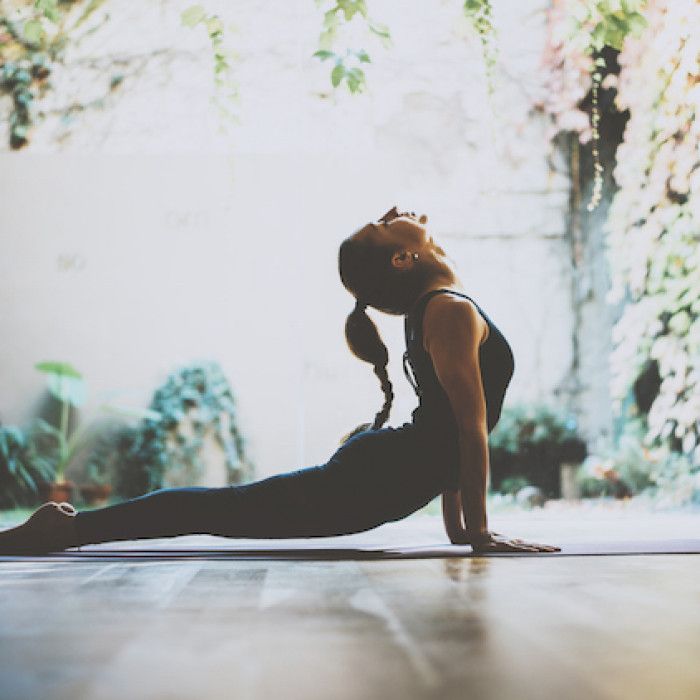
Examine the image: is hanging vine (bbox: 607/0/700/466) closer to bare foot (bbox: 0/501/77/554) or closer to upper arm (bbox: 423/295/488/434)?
upper arm (bbox: 423/295/488/434)

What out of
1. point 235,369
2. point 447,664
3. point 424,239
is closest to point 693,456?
point 235,369

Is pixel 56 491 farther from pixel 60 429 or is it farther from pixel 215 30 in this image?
pixel 215 30

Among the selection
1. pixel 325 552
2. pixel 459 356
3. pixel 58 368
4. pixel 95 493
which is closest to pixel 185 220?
pixel 58 368

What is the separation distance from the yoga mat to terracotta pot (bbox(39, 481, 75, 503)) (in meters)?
2.10

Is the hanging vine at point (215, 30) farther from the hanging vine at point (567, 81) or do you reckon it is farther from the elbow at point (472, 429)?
the elbow at point (472, 429)

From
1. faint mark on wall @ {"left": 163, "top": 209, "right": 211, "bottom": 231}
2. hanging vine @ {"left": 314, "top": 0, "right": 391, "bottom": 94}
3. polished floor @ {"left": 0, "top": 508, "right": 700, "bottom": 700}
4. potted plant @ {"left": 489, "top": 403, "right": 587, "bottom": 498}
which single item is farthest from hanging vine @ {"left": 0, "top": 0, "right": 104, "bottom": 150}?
polished floor @ {"left": 0, "top": 508, "right": 700, "bottom": 700}

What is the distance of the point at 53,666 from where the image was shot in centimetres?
68

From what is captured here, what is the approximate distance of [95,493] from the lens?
13.2 feet

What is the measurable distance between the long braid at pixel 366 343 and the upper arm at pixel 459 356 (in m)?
0.26

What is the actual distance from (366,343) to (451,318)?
0.32m

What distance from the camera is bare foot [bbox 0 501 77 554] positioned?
163cm

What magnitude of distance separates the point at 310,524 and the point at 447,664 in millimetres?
992

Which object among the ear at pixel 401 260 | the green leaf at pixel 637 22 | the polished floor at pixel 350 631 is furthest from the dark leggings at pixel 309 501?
the green leaf at pixel 637 22

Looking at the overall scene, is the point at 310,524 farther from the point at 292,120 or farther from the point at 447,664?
the point at 292,120
